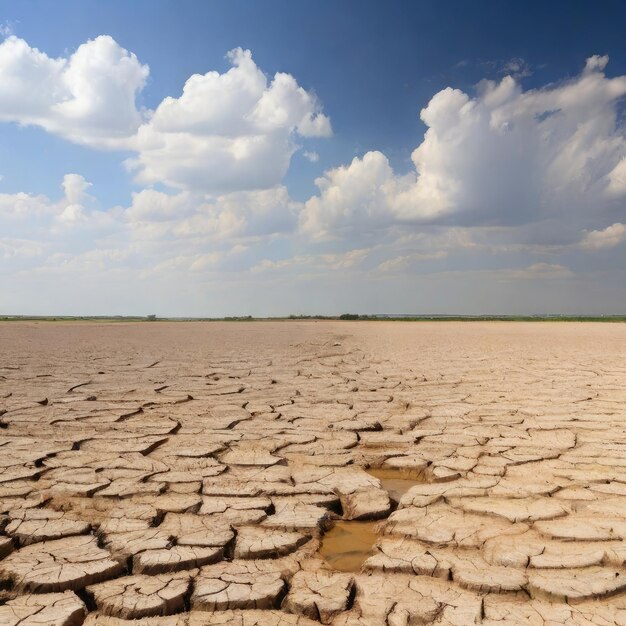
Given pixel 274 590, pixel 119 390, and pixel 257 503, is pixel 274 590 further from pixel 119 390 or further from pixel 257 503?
pixel 119 390

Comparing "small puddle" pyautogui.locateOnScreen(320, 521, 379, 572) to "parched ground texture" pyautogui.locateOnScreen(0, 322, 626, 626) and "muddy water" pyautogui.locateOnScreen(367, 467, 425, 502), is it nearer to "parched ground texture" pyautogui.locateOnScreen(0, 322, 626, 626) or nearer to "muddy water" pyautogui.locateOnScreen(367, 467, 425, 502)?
"parched ground texture" pyautogui.locateOnScreen(0, 322, 626, 626)

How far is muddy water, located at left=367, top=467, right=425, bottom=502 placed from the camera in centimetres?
255

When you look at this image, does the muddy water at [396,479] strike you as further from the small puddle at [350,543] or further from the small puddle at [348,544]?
the small puddle at [348,544]

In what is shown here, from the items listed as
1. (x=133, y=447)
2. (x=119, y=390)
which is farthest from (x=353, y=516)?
(x=119, y=390)

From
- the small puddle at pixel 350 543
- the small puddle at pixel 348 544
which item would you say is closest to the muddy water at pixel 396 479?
Result: the small puddle at pixel 350 543

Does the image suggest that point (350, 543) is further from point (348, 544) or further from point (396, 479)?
point (396, 479)

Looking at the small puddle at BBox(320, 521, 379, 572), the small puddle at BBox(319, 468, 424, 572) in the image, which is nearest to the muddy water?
the small puddle at BBox(319, 468, 424, 572)

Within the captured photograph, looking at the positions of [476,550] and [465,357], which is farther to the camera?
[465,357]

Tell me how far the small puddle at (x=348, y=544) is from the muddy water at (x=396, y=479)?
0.35 m

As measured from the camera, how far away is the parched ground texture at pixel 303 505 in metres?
1.55

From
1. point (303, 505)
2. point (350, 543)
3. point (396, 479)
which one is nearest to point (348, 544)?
point (350, 543)

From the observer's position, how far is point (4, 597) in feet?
5.21

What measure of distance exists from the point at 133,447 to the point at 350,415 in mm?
1476

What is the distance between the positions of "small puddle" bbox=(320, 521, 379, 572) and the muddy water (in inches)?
13.6
